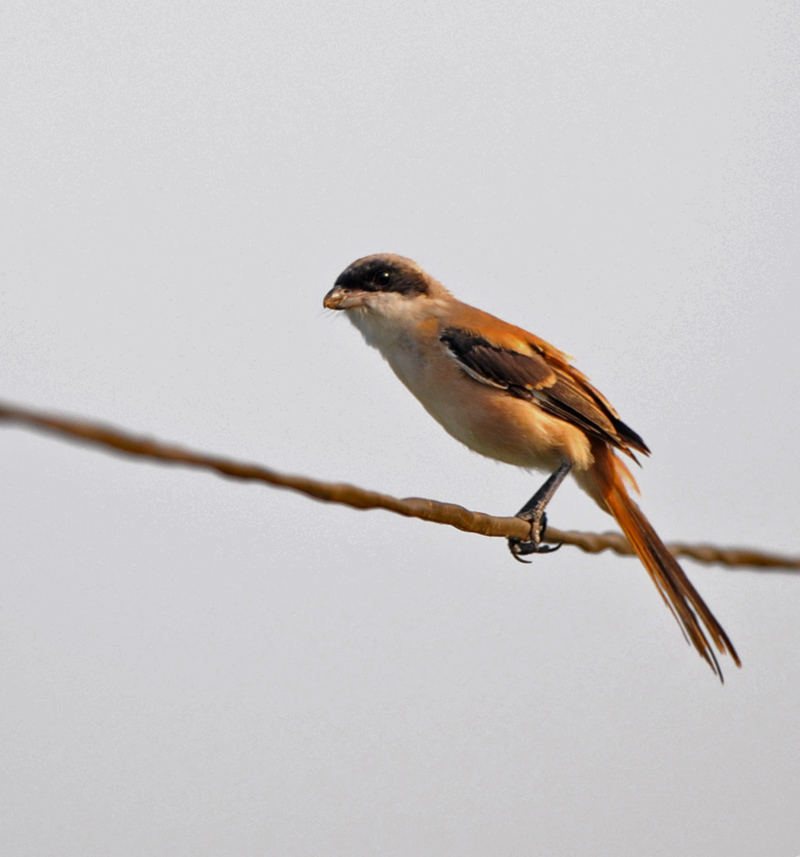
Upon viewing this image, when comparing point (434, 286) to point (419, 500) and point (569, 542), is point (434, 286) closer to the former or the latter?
point (569, 542)

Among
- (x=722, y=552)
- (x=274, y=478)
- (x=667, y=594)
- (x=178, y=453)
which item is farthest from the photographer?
(x=667, y=594)

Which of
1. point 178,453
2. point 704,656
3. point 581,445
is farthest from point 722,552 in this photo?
point 178,453

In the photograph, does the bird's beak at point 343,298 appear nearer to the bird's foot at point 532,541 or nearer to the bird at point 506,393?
the bird at point 506,393

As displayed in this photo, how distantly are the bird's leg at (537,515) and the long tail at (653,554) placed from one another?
21 centimetres

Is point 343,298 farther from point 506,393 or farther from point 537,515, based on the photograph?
point 537,515

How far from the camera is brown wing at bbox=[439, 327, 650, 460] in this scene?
5.71 metres

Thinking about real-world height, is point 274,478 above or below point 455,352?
below

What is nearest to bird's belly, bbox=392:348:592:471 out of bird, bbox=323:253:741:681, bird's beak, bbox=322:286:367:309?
bird, bbox=323:253:741:681

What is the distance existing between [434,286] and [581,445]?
1227mm

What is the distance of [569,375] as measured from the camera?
5.98m

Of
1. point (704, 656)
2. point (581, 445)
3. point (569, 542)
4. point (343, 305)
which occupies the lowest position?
point (704, 656)

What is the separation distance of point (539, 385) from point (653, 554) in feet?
3.58

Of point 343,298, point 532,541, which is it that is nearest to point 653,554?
point 532,541

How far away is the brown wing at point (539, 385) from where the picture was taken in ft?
18.7
